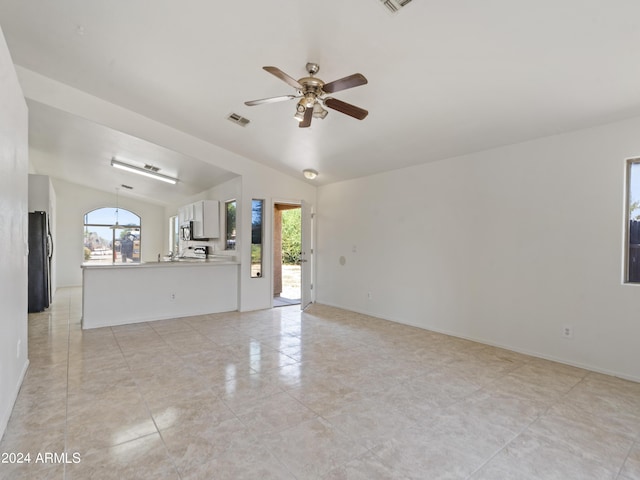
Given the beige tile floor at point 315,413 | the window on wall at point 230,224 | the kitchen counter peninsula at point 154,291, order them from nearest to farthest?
the beige tile floor at point 315,413 < the kitchen counter peninsula at point 154,291 < the window on wall at point 230,224

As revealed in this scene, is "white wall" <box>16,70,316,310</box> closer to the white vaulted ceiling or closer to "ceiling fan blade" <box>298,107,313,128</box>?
the white vaulted ceiling

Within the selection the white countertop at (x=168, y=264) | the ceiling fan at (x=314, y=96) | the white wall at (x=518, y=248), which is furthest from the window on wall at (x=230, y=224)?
the ceiling fan at (x=314, y=96)

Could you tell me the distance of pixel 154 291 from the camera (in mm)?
5336

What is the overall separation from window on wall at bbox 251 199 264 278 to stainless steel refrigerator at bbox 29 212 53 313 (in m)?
3.57

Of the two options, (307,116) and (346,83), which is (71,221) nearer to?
(307,116)

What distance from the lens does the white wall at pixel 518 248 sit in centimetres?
325

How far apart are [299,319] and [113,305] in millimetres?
2744

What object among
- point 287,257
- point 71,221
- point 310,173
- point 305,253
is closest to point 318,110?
point 310,173

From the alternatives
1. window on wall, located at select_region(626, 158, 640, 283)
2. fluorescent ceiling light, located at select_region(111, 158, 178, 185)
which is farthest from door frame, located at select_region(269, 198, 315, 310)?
window on wall, located at select_region(626, 158, 640, 283)

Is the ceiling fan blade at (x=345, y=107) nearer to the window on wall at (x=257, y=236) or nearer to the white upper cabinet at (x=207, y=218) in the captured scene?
the window on wall at (x=257, y=236)

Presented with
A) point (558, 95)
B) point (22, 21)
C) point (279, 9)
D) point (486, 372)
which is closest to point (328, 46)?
point (279, 9)

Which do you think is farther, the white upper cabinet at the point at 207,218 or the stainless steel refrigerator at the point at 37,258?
the white upper cabinet at the point at 207,218

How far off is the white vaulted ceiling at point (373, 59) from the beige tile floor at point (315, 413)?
98.7 inches

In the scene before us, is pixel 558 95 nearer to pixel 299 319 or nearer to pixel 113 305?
pixel 299 319
